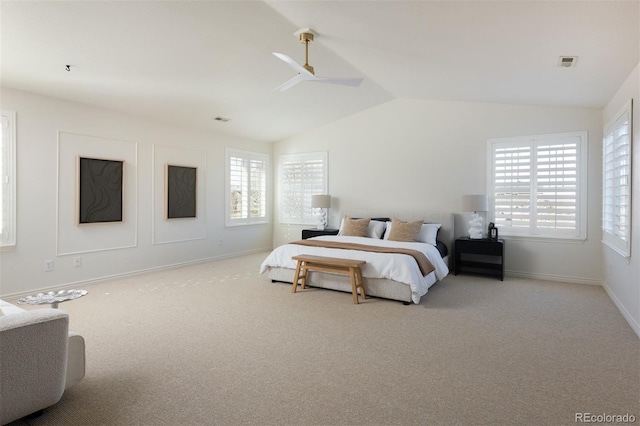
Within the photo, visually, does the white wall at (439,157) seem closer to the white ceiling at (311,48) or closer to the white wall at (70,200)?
the white ceiling at (311,48)

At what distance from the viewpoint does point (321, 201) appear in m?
7.11

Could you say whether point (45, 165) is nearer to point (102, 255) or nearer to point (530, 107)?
point (102, 255)

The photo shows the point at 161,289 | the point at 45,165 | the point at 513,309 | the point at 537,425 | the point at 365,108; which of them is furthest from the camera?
the point at 365,108

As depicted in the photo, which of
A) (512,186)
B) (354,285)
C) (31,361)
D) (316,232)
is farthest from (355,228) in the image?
(31,361)

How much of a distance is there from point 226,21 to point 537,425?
13.2 ft

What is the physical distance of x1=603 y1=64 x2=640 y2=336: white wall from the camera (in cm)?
334

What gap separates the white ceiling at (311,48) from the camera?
2.97m

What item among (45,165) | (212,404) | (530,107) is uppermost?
(530,107)

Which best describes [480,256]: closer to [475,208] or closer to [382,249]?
[475,208]

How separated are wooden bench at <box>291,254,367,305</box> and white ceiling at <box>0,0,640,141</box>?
246 cm

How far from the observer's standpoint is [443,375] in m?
2.53

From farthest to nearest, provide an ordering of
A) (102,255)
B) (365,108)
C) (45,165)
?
(365,108) → (102,255) → (45,165)

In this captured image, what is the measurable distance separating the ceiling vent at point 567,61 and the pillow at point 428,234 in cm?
284

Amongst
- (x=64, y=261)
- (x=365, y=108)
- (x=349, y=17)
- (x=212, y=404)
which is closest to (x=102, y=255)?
(x=64, y=261)
